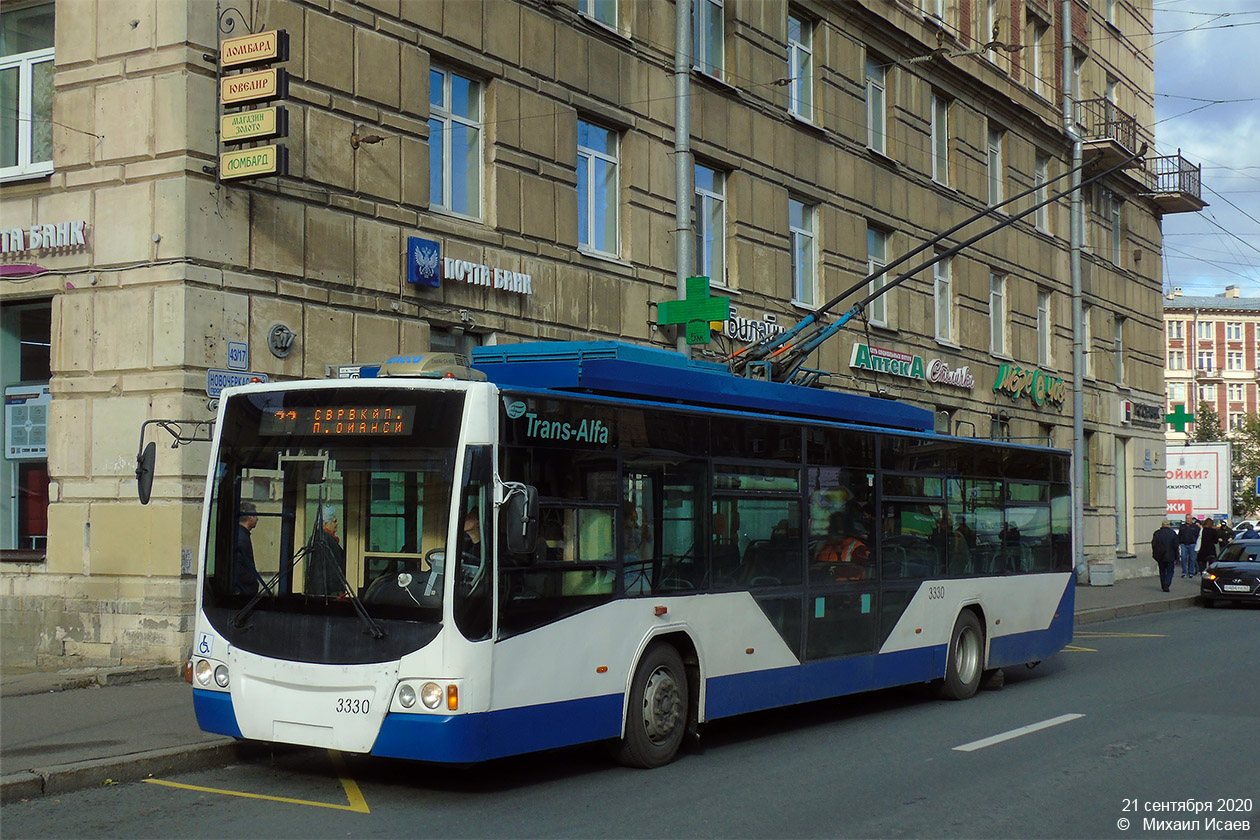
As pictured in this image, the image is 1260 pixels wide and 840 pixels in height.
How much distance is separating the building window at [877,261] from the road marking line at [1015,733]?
14.8m

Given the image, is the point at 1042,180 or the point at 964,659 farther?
the point at 1042,180

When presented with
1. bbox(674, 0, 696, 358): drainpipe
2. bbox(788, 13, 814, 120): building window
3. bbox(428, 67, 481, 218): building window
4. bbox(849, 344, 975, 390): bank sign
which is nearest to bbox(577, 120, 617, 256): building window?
bbox(428, 67, 481, 218): building window

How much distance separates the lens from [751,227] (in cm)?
2236

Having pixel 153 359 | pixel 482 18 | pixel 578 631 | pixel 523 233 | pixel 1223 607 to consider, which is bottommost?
pixel 1223 607

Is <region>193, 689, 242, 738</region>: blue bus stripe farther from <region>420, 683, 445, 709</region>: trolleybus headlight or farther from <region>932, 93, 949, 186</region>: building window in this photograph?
<region>932, 93, 949, 186</region>: building window

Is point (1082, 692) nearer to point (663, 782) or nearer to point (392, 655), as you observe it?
point (663, 782)

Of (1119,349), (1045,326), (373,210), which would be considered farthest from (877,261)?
(1119,349)

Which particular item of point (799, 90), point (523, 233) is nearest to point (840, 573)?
point (523, 233)

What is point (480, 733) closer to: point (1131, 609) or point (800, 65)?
point (800, 65)

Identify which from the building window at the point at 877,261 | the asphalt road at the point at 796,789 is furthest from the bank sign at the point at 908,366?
the asphalt road at the point at 796,789

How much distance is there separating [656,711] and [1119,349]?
32791 mm

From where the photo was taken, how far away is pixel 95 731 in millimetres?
9805

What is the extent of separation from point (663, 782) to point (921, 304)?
20251 mm

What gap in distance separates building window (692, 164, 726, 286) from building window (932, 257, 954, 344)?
8.67 m
